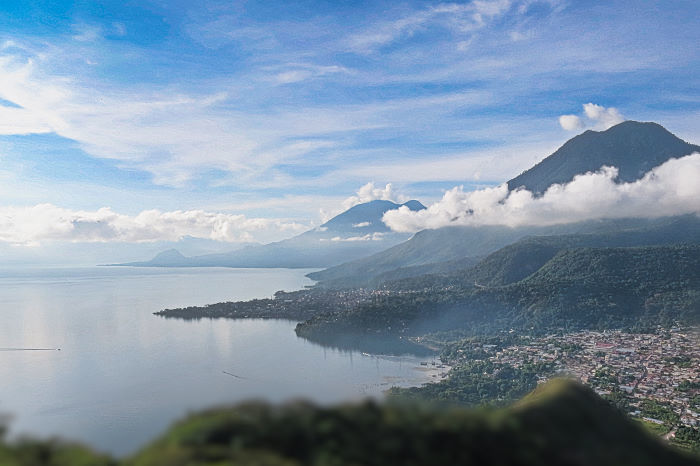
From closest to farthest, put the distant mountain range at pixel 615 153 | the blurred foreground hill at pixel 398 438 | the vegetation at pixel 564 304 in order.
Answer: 1. the blurred foreground hill at pixel 398 438
2. the vegetation at pixel 564 304
3. the distant mountain range at pixel 615 153

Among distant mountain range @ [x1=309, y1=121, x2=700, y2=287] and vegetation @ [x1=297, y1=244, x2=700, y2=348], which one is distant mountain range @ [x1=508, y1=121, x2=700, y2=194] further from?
vegetation @ [x1=297, y1=244, x2=700, y2=348]

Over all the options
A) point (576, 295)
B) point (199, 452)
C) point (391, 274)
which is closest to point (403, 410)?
point (199, 452)

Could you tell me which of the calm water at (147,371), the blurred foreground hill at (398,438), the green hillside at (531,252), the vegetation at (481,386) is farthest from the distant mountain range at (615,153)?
the blurred foreground hill at (398,438)

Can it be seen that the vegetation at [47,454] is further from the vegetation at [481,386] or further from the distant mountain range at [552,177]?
the distant mountain range at [552,177]

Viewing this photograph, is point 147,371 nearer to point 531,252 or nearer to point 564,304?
point 564,304

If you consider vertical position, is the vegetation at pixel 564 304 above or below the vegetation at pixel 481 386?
above

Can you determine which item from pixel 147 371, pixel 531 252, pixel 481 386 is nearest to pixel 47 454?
pixel 481 386
